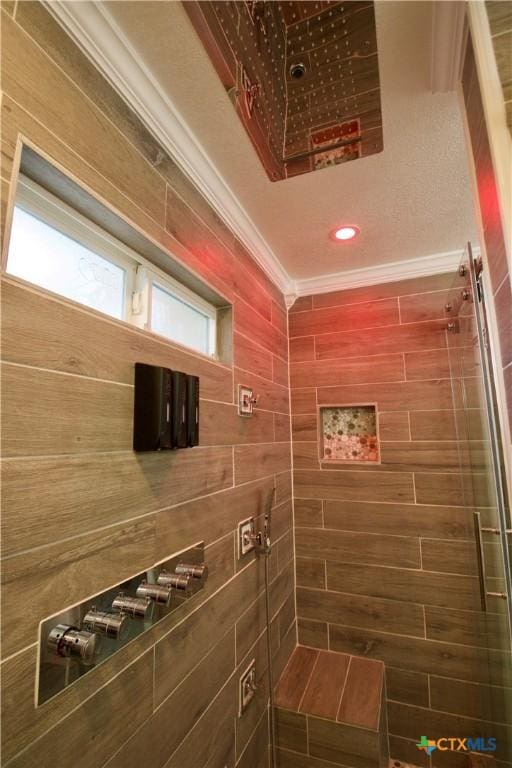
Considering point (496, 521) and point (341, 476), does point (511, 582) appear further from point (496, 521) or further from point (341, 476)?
point (341, 476)

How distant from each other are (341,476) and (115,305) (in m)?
1.63

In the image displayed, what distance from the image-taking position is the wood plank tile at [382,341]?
6.52 feet

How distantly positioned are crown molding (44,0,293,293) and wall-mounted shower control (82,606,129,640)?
4.21ft

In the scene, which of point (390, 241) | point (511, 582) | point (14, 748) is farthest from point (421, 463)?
point (14, 748)

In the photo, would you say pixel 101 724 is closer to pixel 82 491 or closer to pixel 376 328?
pixel 82 491

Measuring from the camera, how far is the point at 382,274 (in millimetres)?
2121

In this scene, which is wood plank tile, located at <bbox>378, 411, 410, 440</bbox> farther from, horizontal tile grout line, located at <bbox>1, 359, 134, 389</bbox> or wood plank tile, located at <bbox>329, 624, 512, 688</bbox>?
horizontal tile grout line, located at <bbox>1, 359, 134, 389</bbox>

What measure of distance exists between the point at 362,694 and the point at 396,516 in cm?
86

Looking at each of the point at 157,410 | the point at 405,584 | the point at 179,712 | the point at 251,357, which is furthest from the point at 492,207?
the point at 405,584

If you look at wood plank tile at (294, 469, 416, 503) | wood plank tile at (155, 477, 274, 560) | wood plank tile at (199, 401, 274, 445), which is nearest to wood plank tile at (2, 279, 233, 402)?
wood plank tile at (199, 401, 274, 445)

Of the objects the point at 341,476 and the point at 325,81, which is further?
the point at 341,476

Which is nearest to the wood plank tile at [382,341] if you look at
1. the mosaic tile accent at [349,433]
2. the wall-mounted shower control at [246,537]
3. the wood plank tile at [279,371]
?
the wood plank tile at [279,371]

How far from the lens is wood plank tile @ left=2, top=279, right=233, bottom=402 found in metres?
0.63

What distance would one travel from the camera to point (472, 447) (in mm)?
1522
